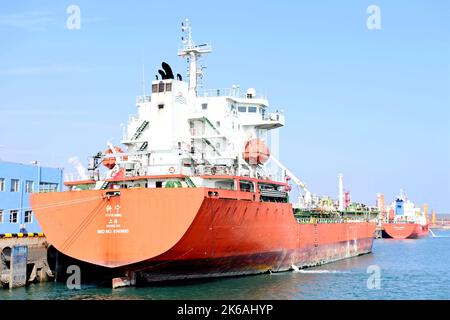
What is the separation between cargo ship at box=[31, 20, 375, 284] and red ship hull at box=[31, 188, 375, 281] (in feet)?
0.13

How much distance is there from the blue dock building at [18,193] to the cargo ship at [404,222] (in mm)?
61748

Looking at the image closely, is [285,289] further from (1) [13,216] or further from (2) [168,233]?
(1) [13,216]

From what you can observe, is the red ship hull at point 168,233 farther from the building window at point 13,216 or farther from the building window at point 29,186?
the building window at point 29,186

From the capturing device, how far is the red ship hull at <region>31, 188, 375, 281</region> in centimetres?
1952

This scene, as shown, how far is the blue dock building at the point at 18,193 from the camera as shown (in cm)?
2950

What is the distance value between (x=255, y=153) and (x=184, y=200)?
25.1 ft

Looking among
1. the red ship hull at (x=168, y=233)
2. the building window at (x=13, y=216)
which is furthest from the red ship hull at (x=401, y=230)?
the building window at (x=13, y=216)

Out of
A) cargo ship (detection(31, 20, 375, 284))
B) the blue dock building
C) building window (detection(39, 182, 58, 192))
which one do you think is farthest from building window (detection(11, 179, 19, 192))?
cargo ship (detection(31, 20, 375, 284))

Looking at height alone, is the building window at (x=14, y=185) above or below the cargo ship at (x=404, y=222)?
above

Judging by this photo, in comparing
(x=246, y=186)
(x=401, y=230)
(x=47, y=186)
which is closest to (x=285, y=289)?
(x=246, y=186)

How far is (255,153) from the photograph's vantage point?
26.3m

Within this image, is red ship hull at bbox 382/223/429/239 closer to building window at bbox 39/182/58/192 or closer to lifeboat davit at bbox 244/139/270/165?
building window at bbox 39/182/58/192

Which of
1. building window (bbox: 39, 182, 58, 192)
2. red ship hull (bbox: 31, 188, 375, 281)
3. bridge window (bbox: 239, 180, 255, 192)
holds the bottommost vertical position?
red ship hull (bbox: 31, 188, 375, 281)

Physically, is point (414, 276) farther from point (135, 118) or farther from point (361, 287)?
point (135, 118)
